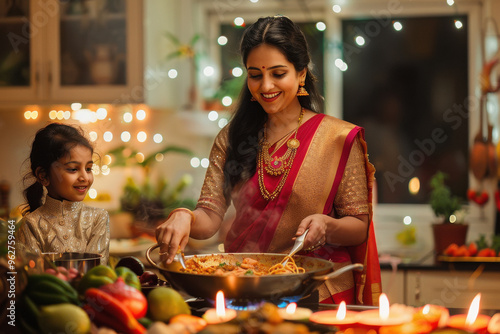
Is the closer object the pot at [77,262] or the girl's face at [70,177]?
the pot at [77,262]

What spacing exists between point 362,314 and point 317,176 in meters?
0.68

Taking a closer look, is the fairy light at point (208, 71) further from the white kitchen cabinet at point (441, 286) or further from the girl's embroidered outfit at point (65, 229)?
the girl's embroidered outfit at point (65, 229)

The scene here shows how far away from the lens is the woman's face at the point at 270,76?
4.94 feet

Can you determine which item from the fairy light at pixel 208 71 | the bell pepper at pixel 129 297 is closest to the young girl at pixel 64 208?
the bell pepper at pixel 129 297

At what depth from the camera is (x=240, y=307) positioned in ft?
3.44

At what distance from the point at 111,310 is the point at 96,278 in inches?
3.6

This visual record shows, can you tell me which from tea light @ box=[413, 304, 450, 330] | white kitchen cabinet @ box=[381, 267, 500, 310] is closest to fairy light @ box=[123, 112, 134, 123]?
white kitchen cabinet @ box=[381, 267, 500, 310]

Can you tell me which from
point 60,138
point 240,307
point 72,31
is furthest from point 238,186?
point 72,31

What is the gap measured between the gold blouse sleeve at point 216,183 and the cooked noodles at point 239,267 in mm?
341

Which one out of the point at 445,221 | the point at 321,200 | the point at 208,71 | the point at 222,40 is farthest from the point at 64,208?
the point at 222,40

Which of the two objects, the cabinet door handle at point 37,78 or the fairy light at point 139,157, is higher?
the cabinet door handle at point 37,78

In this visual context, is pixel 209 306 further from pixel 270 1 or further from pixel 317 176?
pixel 270 1

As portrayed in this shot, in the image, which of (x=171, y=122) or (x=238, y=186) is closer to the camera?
(x=238, y=186)

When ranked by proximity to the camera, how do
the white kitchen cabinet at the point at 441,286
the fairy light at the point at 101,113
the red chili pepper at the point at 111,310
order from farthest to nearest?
the fairy light at the point at 101,113 < the white kitchen cabinet at the point at 441,286 < the red chili pepper at the point at 111,310
